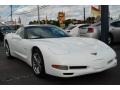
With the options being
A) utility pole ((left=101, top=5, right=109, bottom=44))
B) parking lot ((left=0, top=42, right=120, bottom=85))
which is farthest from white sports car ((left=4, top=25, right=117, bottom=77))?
utility pole ((left=101, top=5, right=109, bottom=44))

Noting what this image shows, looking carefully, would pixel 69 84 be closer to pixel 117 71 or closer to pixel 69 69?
pixel 69 69

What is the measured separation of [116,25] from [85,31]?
5.11 ft

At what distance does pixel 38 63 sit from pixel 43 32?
1262 millimetres

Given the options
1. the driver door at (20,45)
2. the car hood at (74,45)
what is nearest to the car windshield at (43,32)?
the driver door at (20,45)

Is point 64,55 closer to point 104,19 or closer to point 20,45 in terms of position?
point 20,45

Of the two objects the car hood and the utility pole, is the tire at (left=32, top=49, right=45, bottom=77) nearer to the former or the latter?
the car hood

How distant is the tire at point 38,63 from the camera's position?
5.71m

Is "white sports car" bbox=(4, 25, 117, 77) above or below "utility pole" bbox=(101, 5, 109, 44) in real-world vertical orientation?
below

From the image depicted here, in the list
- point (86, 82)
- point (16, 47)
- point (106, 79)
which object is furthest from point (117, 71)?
point (16, 47)

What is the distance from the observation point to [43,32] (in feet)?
22.6

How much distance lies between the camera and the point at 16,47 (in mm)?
7484

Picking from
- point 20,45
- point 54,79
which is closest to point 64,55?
point 54,79

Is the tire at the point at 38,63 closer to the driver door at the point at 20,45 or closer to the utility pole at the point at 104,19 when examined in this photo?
the driver door at the point at 20,45

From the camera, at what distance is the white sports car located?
5.18m
